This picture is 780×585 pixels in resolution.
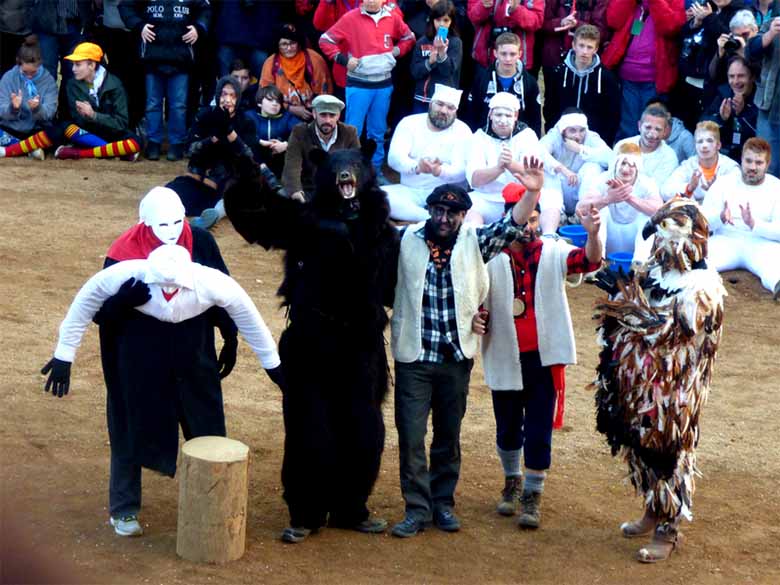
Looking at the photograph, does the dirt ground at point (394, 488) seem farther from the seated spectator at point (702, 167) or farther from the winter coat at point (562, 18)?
the winter coat at point (562, 18)

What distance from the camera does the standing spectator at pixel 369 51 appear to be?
12.5m

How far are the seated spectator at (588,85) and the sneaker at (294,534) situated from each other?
22.6ft

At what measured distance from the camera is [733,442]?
27.2 ft

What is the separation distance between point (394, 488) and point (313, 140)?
449 cm

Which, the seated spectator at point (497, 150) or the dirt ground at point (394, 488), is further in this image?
the seated spectator at point (497, 150)

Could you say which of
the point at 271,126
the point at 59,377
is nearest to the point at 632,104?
the point at 271,126

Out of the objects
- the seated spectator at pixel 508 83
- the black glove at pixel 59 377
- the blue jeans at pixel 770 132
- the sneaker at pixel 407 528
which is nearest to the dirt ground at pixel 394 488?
the sneaker at pixel 407 528

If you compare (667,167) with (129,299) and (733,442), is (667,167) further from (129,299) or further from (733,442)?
(129,299)

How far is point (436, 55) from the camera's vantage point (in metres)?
12.3

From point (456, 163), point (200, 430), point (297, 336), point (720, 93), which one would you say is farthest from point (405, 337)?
point (720, 93)

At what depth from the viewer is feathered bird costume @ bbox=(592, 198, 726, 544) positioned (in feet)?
20.3

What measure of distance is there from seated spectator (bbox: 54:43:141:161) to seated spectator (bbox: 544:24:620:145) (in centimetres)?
462

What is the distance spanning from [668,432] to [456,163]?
5626 mm

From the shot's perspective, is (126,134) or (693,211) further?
(126,134)
